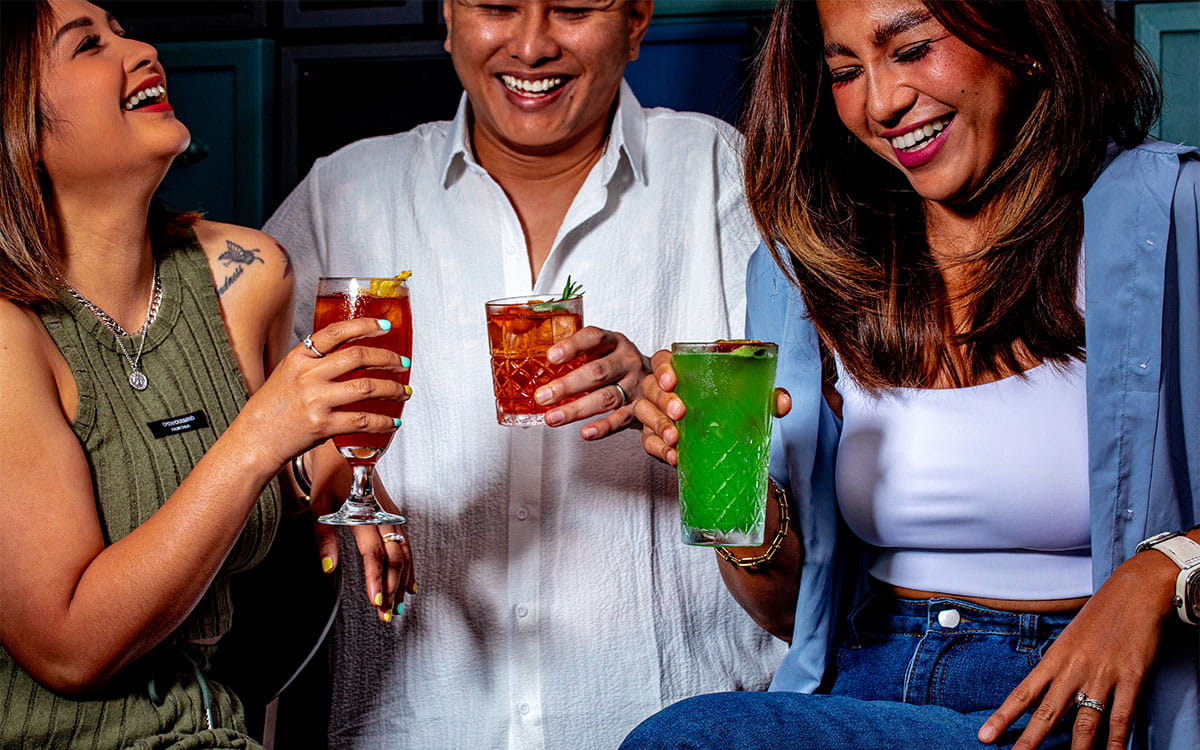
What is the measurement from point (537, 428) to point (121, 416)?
33.8 inches

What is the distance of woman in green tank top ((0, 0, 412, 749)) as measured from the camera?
58.4 inches

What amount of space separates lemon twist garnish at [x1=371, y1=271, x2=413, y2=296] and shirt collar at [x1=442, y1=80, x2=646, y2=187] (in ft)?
2.52

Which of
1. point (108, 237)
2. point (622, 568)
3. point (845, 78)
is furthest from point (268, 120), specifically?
point (845, 78)

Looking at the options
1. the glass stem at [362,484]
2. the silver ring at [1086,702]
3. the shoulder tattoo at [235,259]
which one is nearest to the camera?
the silver ring at [1086,702]

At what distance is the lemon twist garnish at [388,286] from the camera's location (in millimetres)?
1625

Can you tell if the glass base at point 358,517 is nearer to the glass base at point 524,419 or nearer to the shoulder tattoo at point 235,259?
the glass base at point 524,419

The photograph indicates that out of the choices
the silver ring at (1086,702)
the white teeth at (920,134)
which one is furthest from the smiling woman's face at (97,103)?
the silver ring at (1086,702)

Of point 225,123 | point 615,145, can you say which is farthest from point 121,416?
point 225,123

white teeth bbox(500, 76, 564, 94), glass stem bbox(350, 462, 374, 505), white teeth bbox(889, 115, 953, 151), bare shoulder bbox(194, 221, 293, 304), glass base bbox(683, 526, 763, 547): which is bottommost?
glass base bbox(683, 526, 763, 547)

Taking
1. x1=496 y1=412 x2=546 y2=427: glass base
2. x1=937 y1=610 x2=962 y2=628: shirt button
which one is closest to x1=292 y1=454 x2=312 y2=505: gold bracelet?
x1=496 y1=412 x2=546 y2=427: glass base

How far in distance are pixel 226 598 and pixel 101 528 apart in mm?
235

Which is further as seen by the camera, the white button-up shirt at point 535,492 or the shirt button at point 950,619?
the white button-up shirt at point 535,492

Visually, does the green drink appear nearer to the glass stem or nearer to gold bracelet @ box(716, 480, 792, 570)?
gold bracelet @ box(716, 480, 792, 570)

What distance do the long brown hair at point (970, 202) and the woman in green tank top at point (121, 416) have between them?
762 millimetres
